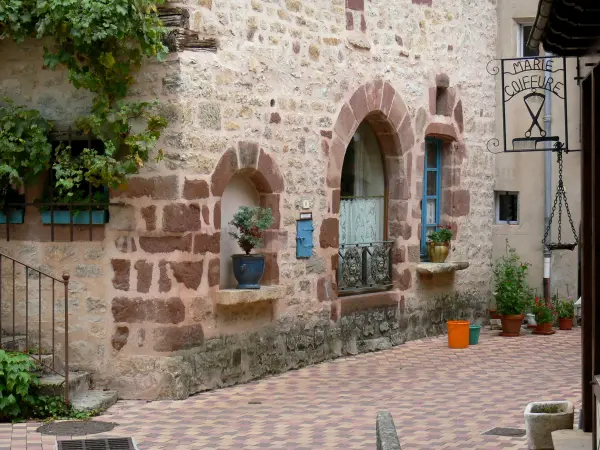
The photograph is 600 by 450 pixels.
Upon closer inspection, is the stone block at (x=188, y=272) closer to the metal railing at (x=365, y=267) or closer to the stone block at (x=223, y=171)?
the stone block at (x=223, y=171)

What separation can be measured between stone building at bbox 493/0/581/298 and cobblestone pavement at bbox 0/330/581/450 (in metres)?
2.69

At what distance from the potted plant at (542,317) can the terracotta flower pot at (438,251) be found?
49.5 inches

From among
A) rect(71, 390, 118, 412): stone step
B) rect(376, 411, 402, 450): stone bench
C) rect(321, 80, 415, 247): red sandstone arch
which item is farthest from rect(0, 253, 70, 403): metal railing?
rect(376, 411, 402, 450): stone bench

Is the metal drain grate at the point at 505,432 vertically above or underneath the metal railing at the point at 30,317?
underneath

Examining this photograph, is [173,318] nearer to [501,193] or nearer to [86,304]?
[86,304]

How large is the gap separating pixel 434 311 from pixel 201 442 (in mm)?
6275

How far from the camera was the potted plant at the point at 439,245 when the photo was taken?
13547 mm

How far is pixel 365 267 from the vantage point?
12422 mm

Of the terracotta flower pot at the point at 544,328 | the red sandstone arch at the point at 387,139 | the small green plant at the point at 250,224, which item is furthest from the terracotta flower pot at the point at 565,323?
the small green plant at the point at 250,224

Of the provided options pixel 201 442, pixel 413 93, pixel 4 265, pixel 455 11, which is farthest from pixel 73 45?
pixel 455 11

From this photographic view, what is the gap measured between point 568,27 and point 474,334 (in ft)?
24.0

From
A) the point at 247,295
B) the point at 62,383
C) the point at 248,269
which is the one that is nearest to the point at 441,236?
the point at 248,269

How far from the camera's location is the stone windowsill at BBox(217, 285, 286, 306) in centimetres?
971

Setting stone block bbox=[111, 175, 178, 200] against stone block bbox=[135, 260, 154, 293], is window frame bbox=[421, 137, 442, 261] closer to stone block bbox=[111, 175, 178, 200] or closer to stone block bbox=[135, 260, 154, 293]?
stone block bbox=[111, 175, 178, 200]
